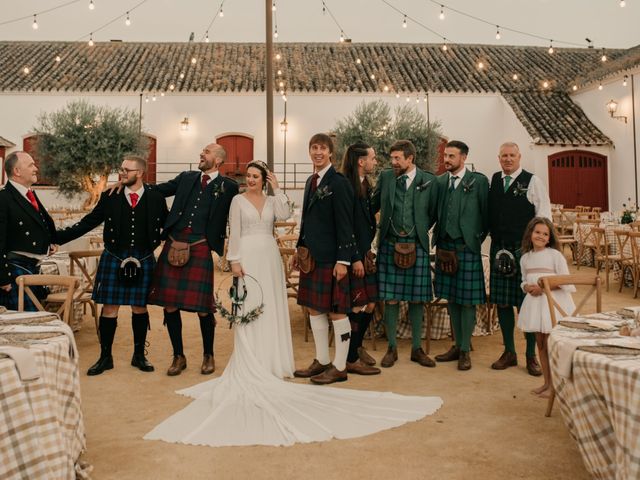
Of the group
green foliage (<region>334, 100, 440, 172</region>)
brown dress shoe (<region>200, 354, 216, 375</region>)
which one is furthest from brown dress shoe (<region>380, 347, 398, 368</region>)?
green foliage (<region>334, 100, 440, 172</region>)

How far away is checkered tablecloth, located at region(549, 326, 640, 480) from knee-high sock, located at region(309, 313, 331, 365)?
1.98m

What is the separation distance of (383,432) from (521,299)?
72.8 inches

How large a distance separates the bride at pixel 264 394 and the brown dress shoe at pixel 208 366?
35cm

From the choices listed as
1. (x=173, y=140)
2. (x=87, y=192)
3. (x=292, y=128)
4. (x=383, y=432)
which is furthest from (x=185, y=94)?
(x=383, y=432)

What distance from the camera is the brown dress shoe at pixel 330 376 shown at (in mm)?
4348

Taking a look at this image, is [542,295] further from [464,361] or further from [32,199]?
[32,199]

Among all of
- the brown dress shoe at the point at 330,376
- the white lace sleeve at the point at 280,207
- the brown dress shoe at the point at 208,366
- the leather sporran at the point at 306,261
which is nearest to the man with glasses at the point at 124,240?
the brown dress shoe at the point at 208,366

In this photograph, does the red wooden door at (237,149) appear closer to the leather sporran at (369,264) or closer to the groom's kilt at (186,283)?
the groom's kilt at (186,283)

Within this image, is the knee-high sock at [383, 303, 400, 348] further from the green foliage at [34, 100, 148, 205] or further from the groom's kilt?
the green foliage at [34, 100, 148, 205]

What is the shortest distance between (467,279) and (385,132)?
43.2ft

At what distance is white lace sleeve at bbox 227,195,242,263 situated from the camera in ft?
14.5

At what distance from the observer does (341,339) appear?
441cm

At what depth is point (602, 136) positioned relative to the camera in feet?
59.7

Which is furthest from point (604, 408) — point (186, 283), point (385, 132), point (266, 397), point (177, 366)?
point (385, 132)
